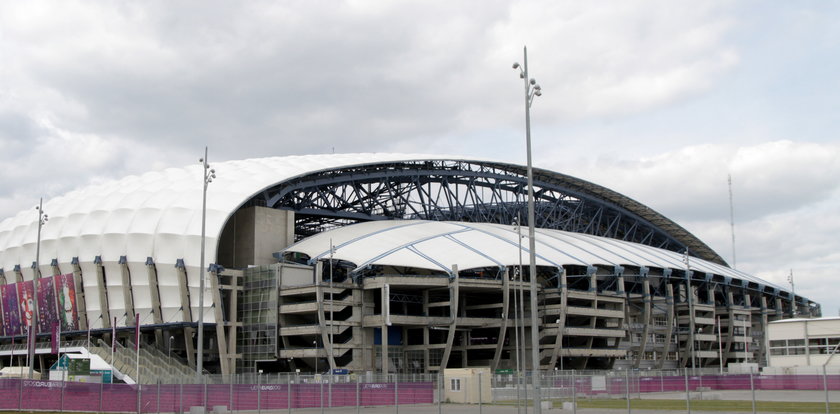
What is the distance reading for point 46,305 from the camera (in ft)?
306

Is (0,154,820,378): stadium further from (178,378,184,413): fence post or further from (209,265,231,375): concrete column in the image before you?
(178,378,184,413): fence post

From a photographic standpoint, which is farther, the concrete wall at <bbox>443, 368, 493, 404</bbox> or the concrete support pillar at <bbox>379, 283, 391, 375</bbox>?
the concrete support pillar at <bbox>379, 283, 391, 375</bbox>

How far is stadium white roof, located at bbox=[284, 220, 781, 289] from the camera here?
84.9 meters

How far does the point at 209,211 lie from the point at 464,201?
34653 millimetres

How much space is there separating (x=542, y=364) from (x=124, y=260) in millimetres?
42152

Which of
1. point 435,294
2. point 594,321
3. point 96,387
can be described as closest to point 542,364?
point 594,321

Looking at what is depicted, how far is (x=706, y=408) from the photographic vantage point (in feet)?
151

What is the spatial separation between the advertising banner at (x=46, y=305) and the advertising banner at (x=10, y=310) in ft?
11.0

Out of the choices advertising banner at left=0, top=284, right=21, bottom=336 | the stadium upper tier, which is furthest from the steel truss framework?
advertising banner at left=0, top=284, right=21, bottom=336

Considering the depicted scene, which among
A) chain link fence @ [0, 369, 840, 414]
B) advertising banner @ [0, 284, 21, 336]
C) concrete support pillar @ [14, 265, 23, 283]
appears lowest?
chain link fence @ [0, 369, 840, 414]

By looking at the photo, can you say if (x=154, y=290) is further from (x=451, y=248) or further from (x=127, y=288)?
(x=451, y=248)

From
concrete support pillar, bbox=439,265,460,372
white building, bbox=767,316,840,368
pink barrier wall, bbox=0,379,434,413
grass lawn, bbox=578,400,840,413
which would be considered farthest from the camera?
white building, bbox=767,316,840,368

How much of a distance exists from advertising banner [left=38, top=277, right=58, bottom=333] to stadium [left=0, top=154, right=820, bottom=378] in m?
0.20

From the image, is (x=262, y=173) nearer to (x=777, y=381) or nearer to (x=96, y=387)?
(x=96, y=387)
